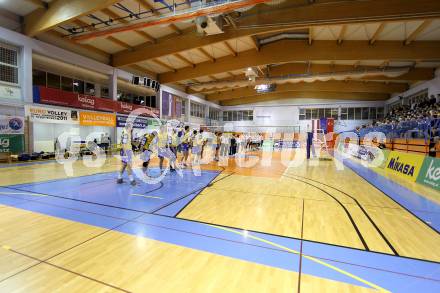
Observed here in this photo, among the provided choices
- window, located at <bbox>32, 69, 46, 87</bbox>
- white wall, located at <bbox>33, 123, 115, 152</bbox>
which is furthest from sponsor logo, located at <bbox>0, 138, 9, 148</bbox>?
window, located at <bbox>32, 69, 46, 87</bbox>

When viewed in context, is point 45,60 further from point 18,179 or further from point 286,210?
point 286,210

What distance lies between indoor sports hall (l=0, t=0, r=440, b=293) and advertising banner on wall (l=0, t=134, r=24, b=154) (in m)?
0.07

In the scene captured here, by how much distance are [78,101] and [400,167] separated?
736 inches

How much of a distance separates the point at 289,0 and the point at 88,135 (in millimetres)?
18256

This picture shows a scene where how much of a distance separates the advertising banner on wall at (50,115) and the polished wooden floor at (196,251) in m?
10.6

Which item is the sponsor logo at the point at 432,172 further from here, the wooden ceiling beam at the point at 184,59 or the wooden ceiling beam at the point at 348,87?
the wooden ceiling beam at the point at 348,87

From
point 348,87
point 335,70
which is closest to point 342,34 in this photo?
point 335,70

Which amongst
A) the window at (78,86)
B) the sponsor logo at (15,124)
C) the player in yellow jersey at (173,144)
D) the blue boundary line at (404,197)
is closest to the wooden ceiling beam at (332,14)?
the player in yellow jersey at (173,144)

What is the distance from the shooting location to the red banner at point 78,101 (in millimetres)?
13992

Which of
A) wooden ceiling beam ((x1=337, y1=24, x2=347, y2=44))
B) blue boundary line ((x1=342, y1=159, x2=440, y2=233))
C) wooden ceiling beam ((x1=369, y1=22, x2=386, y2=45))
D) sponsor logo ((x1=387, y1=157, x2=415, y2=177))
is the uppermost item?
wooden ceiling beam ((x1=337, y1=24, x2=347, y2=44))

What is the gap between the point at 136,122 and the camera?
20531 mm

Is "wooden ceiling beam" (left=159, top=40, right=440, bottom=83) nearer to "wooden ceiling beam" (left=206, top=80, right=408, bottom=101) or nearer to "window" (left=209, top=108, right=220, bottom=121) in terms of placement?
"wooden ceiling beam" (left=206, top=80, right=408, bottom=101)

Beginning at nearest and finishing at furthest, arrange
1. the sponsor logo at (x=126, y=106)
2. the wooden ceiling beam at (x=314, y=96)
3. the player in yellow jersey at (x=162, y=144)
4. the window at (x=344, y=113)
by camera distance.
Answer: the player in yellow jersey at (x=162, y=144) → the sponsor logo at (x=126, y=106) → the wooden ceiling beam at (x=314, y=96) → the window at (x=344, y=113)

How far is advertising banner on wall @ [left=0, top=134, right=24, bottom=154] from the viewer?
12330mm
